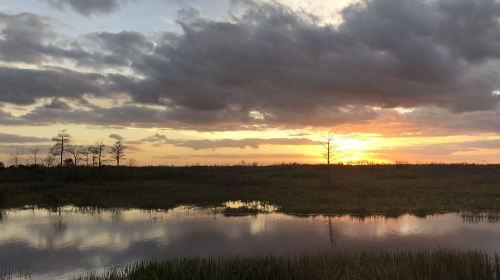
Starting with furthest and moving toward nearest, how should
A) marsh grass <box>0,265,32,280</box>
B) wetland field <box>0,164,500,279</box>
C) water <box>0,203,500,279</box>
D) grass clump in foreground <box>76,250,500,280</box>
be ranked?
water <box>0,203,500,279</box> → marsh grass <box>0,265,32,280</box> → wetland field <box>0,164,500,279</box> → grass clump in foreground <box>76,250,500,280</box>

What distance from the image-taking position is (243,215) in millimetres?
32469

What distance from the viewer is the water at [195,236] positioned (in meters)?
19.8

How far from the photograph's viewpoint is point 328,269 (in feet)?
47.9

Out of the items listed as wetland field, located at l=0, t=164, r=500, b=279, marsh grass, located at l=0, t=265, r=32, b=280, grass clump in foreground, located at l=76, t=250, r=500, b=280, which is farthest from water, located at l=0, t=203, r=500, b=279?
grass clump in foreground, located at l=76, t=250, r=500, b=280

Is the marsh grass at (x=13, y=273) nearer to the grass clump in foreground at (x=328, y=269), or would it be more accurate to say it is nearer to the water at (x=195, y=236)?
the water at (x=195, y=236)

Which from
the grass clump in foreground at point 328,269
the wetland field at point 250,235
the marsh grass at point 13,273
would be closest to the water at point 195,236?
the wetland field at point 250,235

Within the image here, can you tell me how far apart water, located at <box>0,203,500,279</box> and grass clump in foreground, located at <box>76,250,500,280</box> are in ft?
10.8

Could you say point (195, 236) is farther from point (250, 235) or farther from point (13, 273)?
point (13, 273)

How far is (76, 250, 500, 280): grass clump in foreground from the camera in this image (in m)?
14.2

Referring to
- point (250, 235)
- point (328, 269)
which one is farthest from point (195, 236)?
point (328, 269)

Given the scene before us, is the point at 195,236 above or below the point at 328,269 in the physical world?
below

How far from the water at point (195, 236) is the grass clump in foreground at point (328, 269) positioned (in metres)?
3.29

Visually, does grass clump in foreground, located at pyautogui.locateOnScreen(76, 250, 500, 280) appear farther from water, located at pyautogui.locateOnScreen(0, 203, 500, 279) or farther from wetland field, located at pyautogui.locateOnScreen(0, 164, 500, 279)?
water, located at pyautogui.locateOnScreen(0, 203, 500, 279)

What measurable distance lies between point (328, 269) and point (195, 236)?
11508 millimetres
